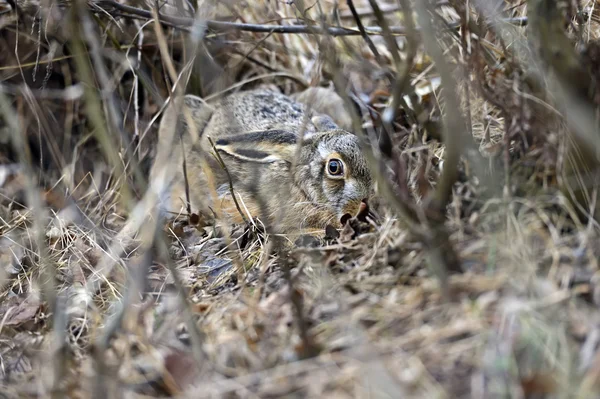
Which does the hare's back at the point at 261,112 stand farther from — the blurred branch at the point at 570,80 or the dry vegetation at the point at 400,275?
the blurred branch at the point at 570,80

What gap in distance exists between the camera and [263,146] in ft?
14.9

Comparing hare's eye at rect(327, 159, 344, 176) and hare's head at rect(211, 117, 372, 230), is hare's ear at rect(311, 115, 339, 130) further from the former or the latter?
hare's eye at rect(327, 159, 344, 176)

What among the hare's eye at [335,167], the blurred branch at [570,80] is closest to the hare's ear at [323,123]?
the hare's eye at [335,167]

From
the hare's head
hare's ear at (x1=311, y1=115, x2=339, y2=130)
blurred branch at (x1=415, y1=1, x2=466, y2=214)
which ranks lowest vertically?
the hare's head

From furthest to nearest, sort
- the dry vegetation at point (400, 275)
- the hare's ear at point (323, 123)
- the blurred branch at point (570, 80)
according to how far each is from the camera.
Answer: the hare's ear at point (323, 123), the blurred branch at point (570, 80), the dry vegetation at point (400, 275)

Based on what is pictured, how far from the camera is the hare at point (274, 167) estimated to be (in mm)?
4184

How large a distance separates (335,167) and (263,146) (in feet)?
1.94

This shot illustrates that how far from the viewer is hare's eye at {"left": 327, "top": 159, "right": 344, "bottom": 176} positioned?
4219 mm

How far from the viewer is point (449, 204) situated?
2.97 meters

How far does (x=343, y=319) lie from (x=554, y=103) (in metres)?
1.27

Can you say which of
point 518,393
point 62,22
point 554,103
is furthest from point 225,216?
point 518,393

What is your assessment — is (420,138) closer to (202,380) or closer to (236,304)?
(236,304)

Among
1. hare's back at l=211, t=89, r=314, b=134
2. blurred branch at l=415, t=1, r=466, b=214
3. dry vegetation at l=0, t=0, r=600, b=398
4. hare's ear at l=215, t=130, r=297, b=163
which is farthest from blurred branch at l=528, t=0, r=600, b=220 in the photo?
hare's back at l=211, t=89, r=314, b=134

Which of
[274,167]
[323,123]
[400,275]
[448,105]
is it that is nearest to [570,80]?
[448,105]
